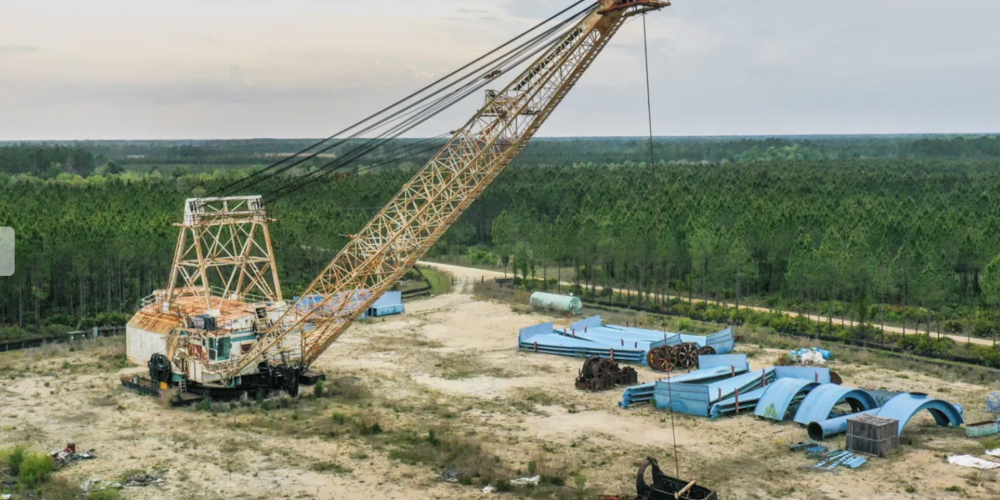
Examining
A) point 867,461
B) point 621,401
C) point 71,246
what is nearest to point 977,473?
point 867,461

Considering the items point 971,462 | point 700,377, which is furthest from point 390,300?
point 971,462

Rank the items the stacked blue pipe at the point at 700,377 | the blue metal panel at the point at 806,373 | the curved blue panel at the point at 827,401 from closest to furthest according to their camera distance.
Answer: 1. the curved blue panel at the point at 827,401
2. the stacked blue pipe at the point at 700,377
3. the blue metal panel at the point at 806,373

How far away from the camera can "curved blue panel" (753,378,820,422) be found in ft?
114

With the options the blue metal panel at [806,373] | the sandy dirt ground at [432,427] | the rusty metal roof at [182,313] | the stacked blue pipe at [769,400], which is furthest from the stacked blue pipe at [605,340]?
the rusty metal roof at [182,313]

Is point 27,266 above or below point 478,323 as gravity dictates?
above

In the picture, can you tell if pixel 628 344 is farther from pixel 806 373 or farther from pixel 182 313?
pixel 182 313

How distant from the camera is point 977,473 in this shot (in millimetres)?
28141

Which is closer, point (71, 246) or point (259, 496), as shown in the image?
point (259, 496)

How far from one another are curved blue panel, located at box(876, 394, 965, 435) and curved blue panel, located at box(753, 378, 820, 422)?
11.1ft

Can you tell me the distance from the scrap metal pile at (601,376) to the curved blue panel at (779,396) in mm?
6906

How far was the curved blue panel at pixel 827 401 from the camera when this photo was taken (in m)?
33.3

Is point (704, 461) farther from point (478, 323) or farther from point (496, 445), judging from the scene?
point (478, 323)

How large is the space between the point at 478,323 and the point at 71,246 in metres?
27.1

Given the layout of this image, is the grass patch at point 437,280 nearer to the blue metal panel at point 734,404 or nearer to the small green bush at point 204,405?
the small green bush at point 204,405
